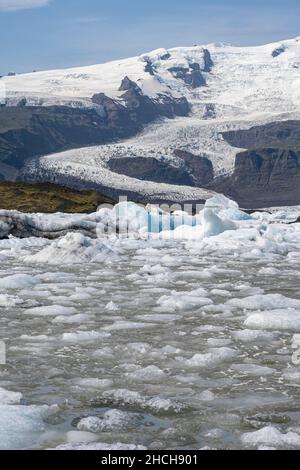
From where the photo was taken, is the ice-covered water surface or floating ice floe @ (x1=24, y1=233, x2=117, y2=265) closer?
the ice-covered water surface

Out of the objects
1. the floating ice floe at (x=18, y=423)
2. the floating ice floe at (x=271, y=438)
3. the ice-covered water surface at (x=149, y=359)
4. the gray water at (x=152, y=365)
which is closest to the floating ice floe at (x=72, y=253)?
the ice-covered water surface at (x=149, y=359)

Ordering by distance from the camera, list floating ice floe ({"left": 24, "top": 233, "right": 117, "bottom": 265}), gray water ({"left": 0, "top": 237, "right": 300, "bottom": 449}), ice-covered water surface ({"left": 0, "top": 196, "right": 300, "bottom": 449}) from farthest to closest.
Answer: floating ice floe ({"left": 24, "top": 233, "right": 117, "bottom": 265})
gray water ({"left": 0, "top": 237, "right": 300, "bottom": 449})
ice-covered water surface ({"left": 0, "top": 196, "right": 300, "bottom": 449})

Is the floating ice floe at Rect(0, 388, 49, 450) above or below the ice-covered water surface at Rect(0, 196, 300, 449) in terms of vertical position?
above

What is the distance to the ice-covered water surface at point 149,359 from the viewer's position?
5766 mm

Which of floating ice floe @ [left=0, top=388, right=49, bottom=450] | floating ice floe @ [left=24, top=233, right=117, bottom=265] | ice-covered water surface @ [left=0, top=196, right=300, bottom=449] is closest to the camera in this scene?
floating ice floe @ [left=0, top=388, right=49, bottom=450]

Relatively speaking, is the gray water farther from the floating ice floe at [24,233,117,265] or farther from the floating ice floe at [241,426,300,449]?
the floating ice floe at [24,233,117,265]

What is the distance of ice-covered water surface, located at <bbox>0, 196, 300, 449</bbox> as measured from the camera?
227 inches


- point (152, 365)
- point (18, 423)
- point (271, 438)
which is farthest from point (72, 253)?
point (271, 438)

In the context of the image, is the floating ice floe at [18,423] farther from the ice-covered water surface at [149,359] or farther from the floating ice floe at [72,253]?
the floating ice floe at [72,253]

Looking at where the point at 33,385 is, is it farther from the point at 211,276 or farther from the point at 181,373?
the point at 211,276

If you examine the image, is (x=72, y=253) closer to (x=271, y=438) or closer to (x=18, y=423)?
(x=18, y=423)

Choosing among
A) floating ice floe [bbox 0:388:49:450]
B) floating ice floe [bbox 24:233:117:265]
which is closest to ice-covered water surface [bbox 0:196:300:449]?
floating ice floe [bbox 0:388:49:450]

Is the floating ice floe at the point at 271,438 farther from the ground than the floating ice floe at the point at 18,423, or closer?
closer

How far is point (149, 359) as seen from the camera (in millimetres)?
8164
